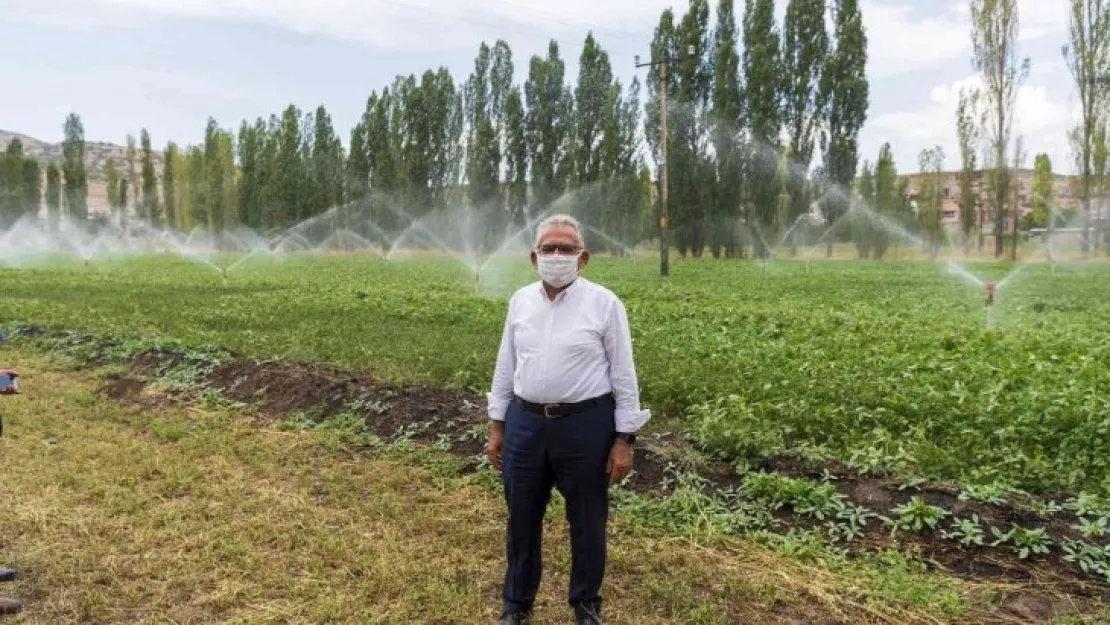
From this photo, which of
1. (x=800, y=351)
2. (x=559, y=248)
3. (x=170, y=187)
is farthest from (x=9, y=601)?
(x=170, y=187)

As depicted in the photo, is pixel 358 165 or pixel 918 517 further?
pixel 358 165

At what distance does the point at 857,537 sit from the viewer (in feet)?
13.9

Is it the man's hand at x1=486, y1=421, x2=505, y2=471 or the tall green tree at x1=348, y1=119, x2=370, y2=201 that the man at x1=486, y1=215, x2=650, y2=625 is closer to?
the man's hand at x1=486, y1=421, x2=505, y2=471

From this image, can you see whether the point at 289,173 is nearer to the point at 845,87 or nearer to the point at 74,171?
the point at 74,171

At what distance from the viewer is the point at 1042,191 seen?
5831 centimetres

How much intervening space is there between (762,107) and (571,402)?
3754 centimetres

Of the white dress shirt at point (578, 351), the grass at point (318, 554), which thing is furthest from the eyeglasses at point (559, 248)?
the grass at point (318, 554)

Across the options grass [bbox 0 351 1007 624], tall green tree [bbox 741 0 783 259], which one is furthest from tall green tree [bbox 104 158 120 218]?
grass [bbox 0 351 1007 624]

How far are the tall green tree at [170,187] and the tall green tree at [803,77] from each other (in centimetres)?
4996

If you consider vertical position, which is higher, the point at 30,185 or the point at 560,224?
the point at 30,185

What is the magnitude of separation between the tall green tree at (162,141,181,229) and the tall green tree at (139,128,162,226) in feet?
3.76

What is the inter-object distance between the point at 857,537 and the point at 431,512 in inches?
90.4

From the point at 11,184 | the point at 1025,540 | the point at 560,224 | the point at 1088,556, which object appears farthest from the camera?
the point at 11,184

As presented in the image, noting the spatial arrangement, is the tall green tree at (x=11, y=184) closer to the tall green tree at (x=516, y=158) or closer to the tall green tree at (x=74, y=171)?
the tall green tree at (x=74, y=171)
